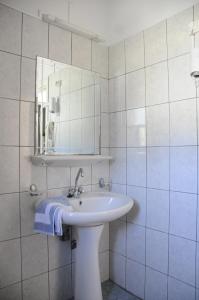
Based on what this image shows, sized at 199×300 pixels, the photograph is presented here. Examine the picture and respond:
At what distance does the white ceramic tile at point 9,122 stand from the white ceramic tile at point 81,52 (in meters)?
0.64

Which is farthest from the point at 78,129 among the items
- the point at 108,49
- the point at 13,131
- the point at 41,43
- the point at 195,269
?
the point at 195,269

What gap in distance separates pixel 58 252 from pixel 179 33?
5.93 ft

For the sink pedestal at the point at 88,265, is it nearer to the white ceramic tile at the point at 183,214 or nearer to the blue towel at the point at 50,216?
the blue towel at the point at 50,216

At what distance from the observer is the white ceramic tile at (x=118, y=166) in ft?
6.49

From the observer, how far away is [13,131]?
60.9 inches

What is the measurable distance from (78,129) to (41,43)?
683mm

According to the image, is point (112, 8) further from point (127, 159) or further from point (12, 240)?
point (12, 240)

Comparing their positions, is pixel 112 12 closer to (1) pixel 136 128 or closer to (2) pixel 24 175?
(1) pixel 136 128

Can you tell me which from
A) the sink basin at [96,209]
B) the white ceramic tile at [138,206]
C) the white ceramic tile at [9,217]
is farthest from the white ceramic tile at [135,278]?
the white ceramic tile at [9,217]

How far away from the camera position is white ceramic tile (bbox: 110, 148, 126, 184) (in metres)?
1.98

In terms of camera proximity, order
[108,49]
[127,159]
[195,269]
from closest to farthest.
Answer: [195,269] < [127,159] < [108,49]

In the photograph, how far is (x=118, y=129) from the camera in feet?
6.64

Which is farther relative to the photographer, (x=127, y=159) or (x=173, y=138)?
(x=127, y=159)

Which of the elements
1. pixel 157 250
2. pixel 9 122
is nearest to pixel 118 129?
pixel 9 122
